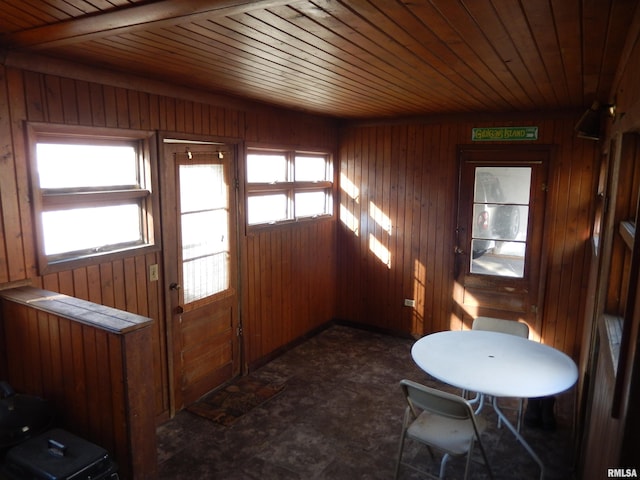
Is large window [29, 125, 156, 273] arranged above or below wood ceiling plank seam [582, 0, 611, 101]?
below

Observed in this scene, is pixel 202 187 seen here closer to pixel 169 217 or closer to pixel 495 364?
pixel 169 217

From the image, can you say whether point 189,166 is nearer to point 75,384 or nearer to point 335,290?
point 75,384

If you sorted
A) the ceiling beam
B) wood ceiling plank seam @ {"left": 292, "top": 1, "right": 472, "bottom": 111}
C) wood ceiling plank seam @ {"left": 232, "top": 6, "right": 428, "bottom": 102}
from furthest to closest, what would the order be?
1. wood ceiling plank seam @ {"left": 232, "top": 6, "right": 428, "bottom": 102}
2. wood ceiling plank seam @ {"left": 292, "top": 1, "right": 472, "bottom": 111}
3. the ceiling beam

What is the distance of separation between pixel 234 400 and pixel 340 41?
310 centimetres

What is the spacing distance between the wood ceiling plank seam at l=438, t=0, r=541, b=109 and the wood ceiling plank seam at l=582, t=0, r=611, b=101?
317 millimetres

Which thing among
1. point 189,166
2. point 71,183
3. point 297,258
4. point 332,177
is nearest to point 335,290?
point 297,258

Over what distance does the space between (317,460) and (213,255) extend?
1.90 m

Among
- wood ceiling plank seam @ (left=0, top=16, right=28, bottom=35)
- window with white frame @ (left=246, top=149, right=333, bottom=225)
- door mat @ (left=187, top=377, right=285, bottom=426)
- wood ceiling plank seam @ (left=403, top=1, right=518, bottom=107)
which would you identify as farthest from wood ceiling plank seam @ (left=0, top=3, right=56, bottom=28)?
door mat @ (left=187, top=377, right=285, bottom=426)

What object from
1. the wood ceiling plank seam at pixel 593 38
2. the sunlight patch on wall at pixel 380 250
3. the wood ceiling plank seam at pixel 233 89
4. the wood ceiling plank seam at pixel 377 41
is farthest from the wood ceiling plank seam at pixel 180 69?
the sunlight patch on wall at pixel 380 250

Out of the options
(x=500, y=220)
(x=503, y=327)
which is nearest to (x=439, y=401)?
(x=503, y=327)

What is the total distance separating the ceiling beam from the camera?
5.70 ft

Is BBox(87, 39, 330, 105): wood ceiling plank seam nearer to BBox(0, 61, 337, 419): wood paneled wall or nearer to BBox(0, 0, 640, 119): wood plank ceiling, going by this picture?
BBox(0, 0, 640, 119): wood plank ceiling

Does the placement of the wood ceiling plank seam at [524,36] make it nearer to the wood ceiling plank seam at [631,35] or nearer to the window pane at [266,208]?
the wood ceiling plank seam at [631,35]

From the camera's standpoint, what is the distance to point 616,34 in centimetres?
211
